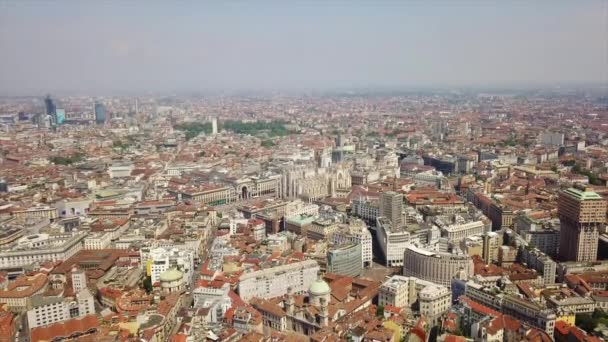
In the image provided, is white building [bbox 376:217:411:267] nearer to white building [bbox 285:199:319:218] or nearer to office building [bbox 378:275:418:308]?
office building [bbox 378:275:418:308]

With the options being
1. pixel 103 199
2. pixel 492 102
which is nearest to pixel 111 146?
pixel 103 199

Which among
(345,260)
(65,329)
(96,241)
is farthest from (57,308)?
(345,260)

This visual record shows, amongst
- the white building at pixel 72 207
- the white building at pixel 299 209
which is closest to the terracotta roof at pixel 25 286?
the white building at pixel 72 207

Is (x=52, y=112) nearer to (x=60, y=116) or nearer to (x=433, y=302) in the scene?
(x=60, y=116)

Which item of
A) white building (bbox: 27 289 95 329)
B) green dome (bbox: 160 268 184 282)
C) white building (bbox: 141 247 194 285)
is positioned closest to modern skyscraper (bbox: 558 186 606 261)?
white building (bbox: 141 247 194 285)

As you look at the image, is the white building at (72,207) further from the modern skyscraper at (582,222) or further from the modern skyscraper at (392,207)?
the modern skyscraper at (582,222)
